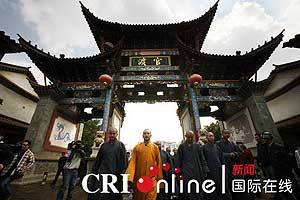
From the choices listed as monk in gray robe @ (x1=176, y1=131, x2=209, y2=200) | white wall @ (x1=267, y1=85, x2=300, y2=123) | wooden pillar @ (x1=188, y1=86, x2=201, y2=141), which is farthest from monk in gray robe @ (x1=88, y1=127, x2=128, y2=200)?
white wall @ (x1=267, y1=85, x2=300, y2=123)

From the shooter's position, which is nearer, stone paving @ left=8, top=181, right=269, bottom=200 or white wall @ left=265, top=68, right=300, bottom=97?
stone paving @ left=8, top=181, right=269, bottom=200

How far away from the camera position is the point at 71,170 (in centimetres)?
396

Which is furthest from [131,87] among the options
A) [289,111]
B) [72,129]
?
[289,111]

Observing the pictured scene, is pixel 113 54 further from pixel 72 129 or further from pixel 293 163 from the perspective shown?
pixel 293 163

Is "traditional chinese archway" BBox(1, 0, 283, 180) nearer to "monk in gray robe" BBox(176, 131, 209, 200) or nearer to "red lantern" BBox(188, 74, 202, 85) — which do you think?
"red lantern" BBox(188, 74, 202, 85)

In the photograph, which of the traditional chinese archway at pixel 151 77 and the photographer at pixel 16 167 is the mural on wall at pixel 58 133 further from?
the photographer at pixel 16 167

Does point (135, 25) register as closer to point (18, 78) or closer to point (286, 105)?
point (286, 105)

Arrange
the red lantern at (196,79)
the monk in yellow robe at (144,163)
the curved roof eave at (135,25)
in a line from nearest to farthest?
the monk in yellow robe at (144,163), the red lantern at (196,79), the curved roof eave at (135,25)

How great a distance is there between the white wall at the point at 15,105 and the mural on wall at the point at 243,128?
1433cm

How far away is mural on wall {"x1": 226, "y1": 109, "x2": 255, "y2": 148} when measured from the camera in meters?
8.40

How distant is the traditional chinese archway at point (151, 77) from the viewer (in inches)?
320

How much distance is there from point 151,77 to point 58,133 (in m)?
5.83

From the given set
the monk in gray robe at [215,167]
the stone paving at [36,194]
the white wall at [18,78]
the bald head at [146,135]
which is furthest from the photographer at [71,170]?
the white wall at [18,78]

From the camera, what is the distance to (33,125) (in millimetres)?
7578
